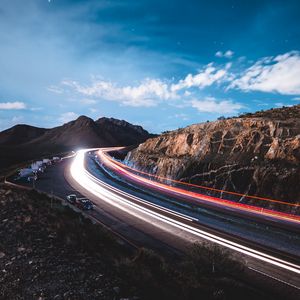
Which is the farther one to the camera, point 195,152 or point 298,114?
point 195,152

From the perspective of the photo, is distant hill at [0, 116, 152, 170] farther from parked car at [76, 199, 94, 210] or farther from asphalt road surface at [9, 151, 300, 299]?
asphalt road surface at [9, 151, 300, 299]

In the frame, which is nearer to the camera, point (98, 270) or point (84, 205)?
point (98, 270)

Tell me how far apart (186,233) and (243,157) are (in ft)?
47.3

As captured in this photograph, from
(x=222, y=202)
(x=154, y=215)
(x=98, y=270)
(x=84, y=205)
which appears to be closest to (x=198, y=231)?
(x=154, y=215)

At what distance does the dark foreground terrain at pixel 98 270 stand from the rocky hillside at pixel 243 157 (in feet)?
47.1

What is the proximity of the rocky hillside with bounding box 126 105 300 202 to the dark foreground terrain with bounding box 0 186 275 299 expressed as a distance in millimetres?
14363

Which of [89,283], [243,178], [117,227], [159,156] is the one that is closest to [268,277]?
[89,283]

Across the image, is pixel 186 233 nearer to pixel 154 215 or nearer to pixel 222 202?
pixel 154 215

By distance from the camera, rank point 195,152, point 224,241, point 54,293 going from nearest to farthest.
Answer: point 54,293, point 224,241, point 195,152

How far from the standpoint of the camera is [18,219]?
1717 centimetres

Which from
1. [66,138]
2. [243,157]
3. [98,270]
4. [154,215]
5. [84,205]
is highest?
[66,138]

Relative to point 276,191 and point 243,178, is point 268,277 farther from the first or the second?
point 243,178

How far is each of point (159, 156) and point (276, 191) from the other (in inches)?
853

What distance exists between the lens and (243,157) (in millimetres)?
27734
